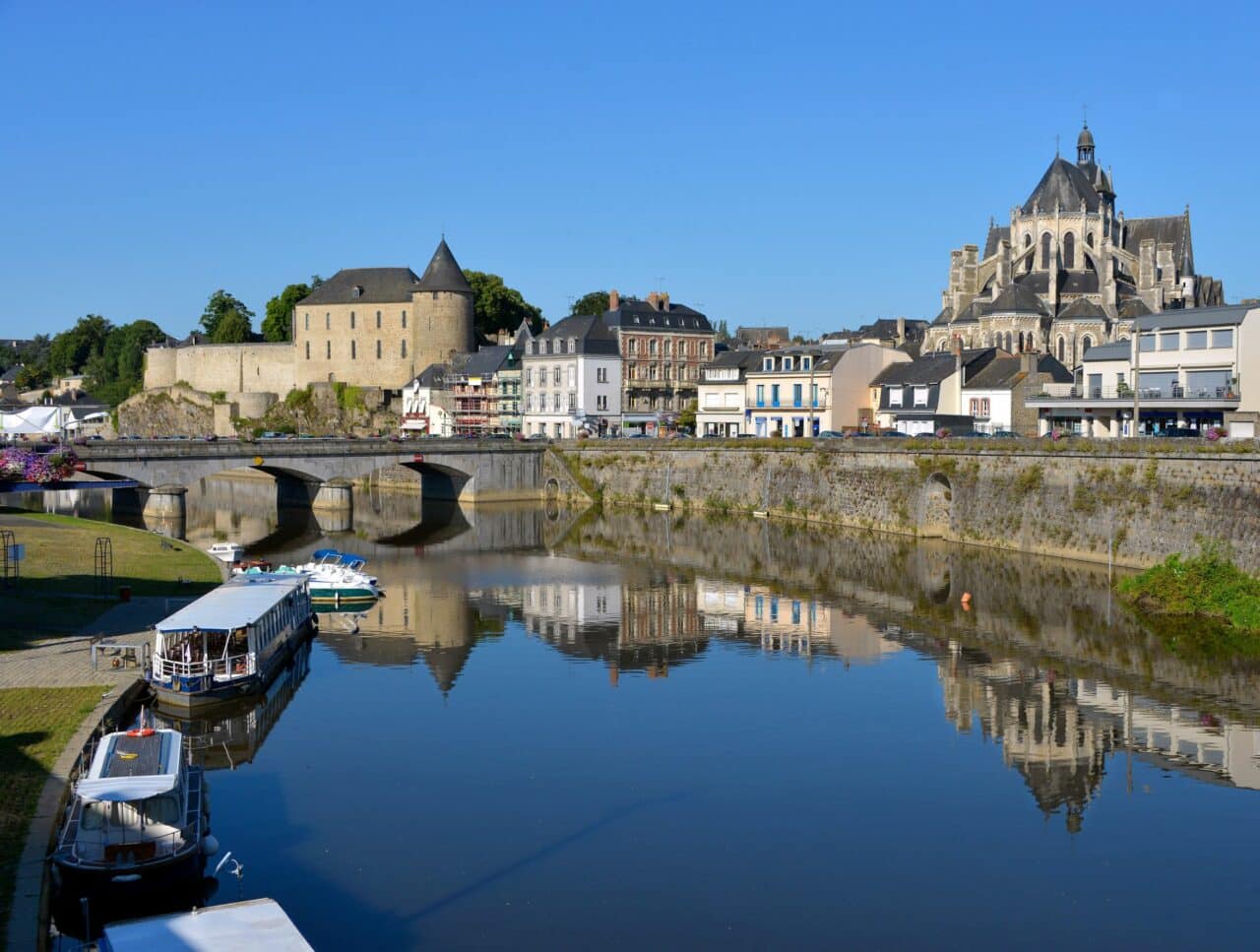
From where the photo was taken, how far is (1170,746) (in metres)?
24.4

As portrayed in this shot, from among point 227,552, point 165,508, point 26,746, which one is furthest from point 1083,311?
point 26,746

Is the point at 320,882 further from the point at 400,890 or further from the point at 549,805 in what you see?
the point at 549,805

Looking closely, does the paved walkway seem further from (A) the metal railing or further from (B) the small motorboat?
(A) the metal railing

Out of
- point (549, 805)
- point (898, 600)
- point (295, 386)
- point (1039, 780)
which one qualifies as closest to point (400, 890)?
point (549, 805)

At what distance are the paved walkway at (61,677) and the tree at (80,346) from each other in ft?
420

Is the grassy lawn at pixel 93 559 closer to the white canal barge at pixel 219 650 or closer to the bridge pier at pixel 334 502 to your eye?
the white canal barge at pixel 219 650

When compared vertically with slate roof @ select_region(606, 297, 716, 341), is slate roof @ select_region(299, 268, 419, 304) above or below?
above

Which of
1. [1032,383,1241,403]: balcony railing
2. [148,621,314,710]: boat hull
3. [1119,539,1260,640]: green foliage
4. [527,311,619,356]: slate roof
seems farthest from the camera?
[527,311,619,356]: slate roof

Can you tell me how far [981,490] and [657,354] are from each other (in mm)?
35586

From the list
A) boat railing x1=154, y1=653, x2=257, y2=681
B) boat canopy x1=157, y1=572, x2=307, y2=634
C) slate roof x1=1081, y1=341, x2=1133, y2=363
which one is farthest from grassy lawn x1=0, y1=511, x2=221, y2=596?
slate roof x1=1081, y1=341, x2=1133, y2=363

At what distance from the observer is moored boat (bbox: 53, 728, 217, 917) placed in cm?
1645

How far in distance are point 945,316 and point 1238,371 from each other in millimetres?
45372

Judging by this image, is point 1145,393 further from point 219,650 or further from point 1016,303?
point 219,650

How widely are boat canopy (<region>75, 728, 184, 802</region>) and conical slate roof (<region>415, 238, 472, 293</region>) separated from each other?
79184 millimetres
